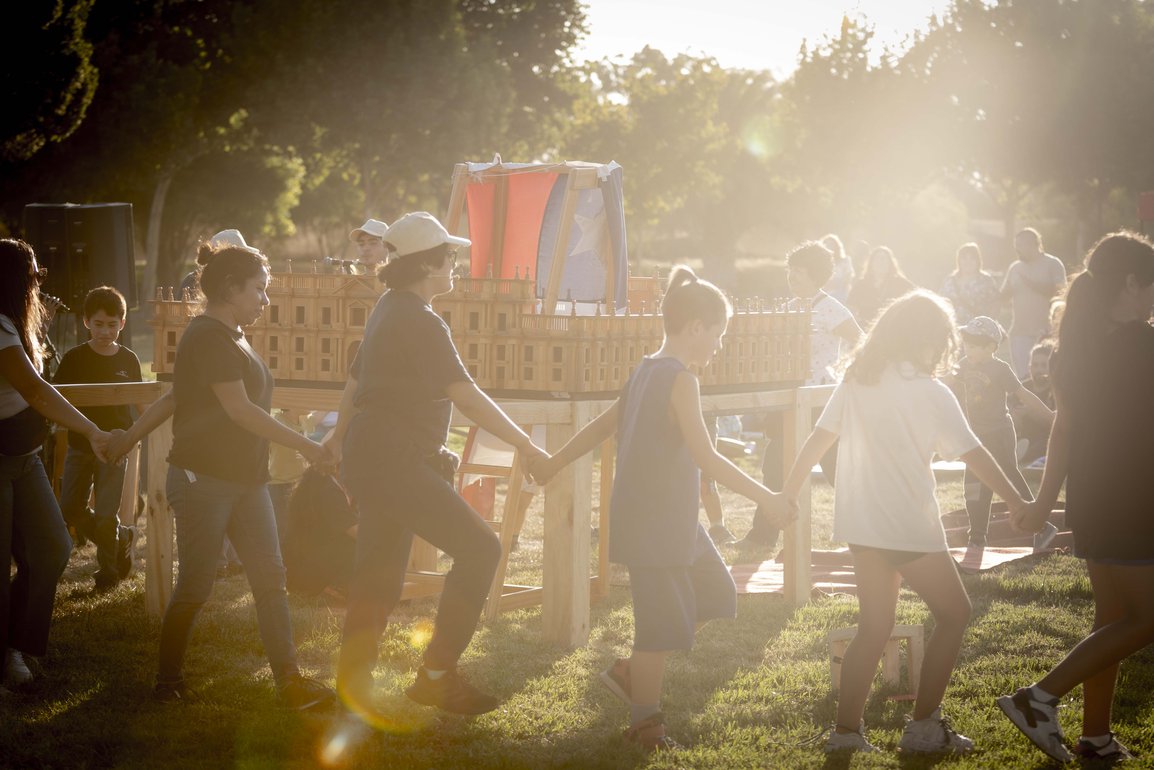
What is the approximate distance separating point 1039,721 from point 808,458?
1.35 metres

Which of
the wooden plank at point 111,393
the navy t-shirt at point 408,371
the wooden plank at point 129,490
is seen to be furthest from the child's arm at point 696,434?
the wooden plank at point 129,490

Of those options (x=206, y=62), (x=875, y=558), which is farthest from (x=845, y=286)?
(x=206, y=62)

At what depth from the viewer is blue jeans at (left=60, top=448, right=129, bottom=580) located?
8680 millimetres

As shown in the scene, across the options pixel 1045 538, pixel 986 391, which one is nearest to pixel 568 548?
pixel 986 391

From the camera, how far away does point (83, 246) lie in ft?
Result: 40.7

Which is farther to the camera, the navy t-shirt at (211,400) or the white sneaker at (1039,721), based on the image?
the navy t-shirt at (211,400)

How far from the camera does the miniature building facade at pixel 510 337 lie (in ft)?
23.3

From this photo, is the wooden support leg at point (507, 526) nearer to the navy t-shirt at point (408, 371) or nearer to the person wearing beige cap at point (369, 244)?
the person wearing beige cap at point (369, 244)

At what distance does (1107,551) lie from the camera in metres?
5.09

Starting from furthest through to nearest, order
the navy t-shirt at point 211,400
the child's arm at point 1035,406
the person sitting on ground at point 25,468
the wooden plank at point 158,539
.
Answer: the child's arm at point 1035,406 → the wooden plank at point 158,539 → the person sitting on ground at point 25,468 → the navy t-shirt at point 211,400

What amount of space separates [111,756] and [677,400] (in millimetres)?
2611

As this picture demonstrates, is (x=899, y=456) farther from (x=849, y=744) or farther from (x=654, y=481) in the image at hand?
(x=849, y=744)

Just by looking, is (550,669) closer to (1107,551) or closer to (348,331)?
(348,331)

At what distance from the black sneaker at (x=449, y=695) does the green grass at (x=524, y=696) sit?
133 mm
